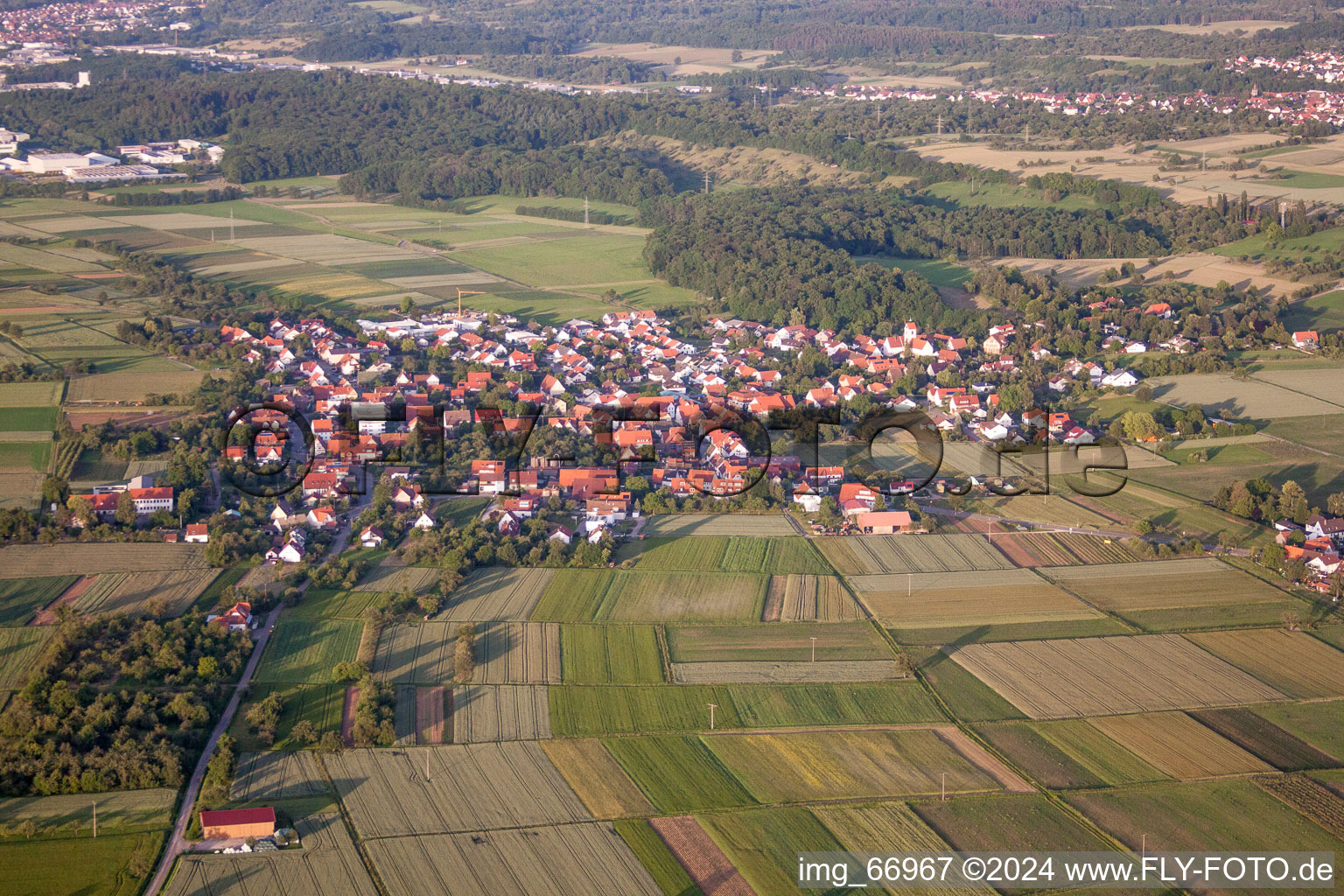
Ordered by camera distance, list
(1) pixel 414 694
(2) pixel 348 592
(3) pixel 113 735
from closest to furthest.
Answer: (3) pixel 113 735
(1) pixel 414 694
(2) pixel 348 592

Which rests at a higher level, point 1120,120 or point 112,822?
point 1120,120

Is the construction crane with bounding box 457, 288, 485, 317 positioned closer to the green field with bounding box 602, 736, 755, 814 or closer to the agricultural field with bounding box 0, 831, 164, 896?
the green field with bounding box 602, 736, 755, 814

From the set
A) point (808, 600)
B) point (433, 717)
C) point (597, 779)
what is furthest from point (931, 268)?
point (597, 779)

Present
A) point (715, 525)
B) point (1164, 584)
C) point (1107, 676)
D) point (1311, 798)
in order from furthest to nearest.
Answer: point (715, 525), point (1164, 584), point (1107, 676), point (1311, 798)

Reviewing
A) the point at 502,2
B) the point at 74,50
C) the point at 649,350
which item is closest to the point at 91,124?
the point at 74,50

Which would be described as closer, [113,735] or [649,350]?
[113,735]

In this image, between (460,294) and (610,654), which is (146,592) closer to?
(610,654)

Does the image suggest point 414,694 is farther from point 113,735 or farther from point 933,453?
point 933,453

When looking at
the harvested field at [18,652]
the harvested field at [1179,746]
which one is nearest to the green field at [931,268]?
the harvested field at [1179,746]
